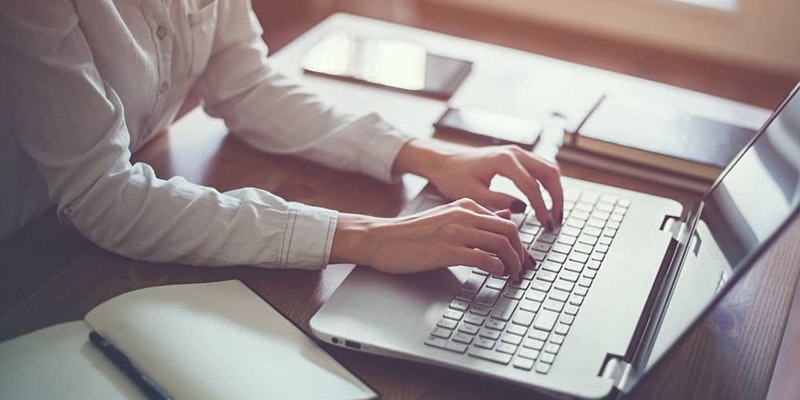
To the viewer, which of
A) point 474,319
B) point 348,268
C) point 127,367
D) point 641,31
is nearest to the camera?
point 127,367

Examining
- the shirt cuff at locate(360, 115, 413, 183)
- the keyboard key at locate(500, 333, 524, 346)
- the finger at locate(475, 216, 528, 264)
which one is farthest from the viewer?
the shirt cuff at locate(360, 115, 413, 183)

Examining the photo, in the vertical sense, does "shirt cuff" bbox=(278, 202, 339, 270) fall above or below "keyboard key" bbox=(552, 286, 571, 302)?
below

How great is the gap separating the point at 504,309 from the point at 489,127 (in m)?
0.45

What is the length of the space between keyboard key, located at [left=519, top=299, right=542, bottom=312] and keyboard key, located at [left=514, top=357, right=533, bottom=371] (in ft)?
0.28

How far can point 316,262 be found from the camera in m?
1.04

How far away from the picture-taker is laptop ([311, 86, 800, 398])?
Result: 0.88 meters

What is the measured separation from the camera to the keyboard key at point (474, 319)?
94cm

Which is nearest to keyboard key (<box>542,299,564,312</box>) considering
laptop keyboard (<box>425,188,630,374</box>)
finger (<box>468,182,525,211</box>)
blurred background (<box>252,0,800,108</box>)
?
laptop keyboard (<box>425,188,630,374</box>)

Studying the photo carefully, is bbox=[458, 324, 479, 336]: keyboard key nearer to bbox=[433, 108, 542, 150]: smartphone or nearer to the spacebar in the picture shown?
the spacebar

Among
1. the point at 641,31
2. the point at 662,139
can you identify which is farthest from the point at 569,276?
the point at 641,31

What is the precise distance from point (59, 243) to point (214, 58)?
40 centimetres

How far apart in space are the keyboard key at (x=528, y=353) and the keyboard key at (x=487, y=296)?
0.26 feet

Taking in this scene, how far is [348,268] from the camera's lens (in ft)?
3.47

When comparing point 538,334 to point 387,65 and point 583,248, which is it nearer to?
point 583,248
